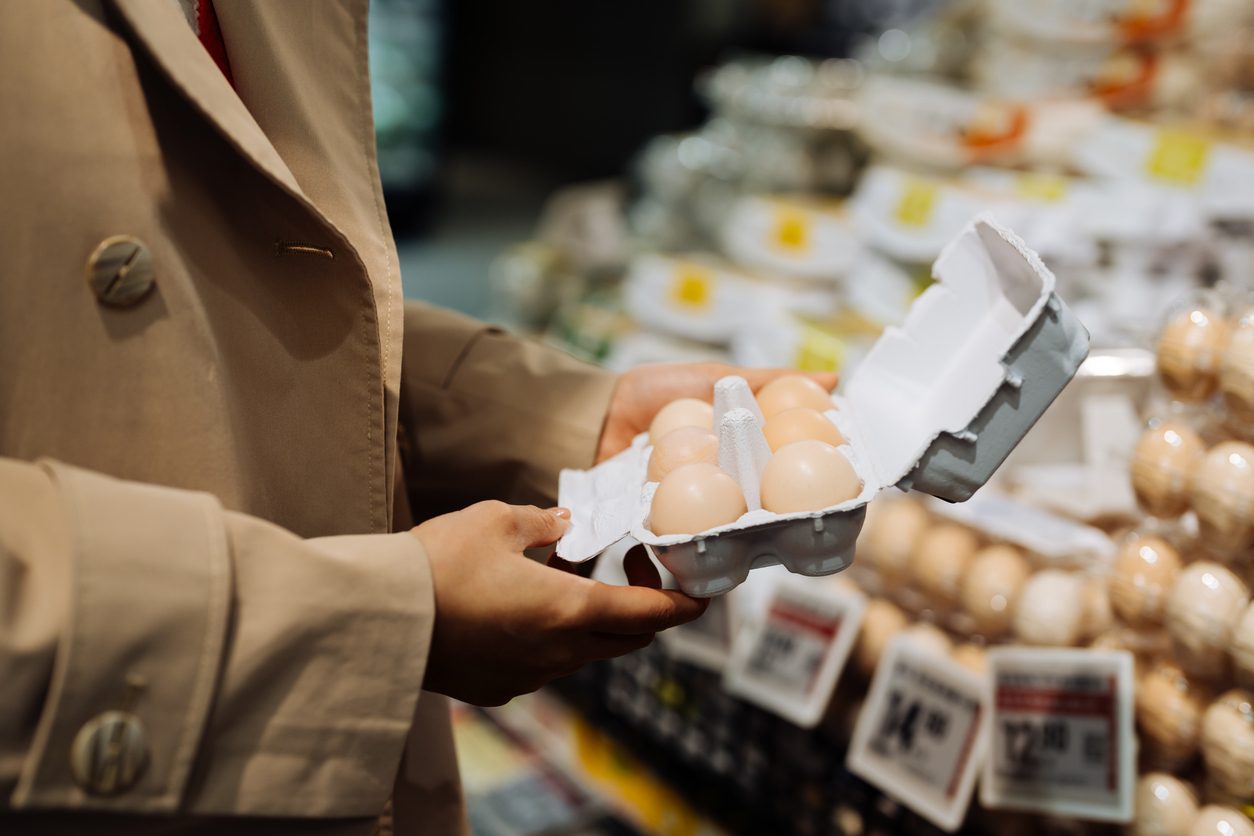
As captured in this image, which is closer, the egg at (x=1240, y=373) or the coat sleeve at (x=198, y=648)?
the coat sleeve at (x=198, y=648)

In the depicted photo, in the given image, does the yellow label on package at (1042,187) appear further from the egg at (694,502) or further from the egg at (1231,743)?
the egg at (694,502)

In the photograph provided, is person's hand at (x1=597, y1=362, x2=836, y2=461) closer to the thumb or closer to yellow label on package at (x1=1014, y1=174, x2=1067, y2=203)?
the thumb

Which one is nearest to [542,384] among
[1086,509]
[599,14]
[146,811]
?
[146,811]

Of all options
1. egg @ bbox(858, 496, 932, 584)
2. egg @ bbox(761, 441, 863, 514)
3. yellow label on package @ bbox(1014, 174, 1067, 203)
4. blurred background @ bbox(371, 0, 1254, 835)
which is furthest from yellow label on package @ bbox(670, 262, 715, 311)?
egg @ bbox(761, 441, 863, 514)

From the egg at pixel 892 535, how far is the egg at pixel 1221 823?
44cm

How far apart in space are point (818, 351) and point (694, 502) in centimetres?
105

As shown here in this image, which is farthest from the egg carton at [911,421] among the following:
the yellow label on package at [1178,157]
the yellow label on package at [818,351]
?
the yellow label on package at [1178,157]

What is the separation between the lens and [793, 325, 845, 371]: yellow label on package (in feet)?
5.76

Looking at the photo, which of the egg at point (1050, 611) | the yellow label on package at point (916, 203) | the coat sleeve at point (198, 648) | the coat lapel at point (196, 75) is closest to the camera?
the coat sleeve at point (198, 648)

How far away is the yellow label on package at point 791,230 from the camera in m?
2.10

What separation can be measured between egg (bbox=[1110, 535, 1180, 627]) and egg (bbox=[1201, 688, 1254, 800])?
0.11 m

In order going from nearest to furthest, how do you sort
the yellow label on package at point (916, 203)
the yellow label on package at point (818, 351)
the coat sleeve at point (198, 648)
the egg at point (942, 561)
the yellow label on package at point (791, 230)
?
the coat sleeve at point (198, 648)
the egg at point (942, 561)
the yellow label on package at point (818, 351)
the yellow label on package at point (916, 203)
the yellow label on package at point (791, 230)

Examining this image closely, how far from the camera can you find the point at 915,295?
1.87 metres

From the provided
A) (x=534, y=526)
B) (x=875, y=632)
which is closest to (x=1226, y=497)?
(x=875, y=632)
